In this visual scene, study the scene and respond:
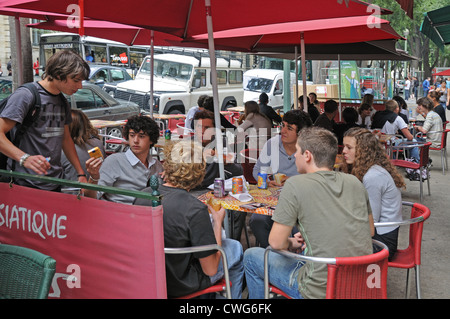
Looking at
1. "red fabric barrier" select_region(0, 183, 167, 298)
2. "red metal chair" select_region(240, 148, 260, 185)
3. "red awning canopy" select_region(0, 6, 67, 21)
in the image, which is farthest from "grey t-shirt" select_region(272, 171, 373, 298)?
"red awning canopy" select_region(0, 6, 67, 21)

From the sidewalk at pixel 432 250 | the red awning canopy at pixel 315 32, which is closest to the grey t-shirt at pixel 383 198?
the sidewalk at pixel 432 250

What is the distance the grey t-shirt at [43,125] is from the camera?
3.04 meters

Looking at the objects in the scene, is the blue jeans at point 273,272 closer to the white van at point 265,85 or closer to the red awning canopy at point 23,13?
the red awning canopy at point 23,13

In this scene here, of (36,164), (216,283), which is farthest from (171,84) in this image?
(216,283)

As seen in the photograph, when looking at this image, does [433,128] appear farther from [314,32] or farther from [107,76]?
[107,76]

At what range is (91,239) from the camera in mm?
2379

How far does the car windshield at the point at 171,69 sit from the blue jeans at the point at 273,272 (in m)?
14.5

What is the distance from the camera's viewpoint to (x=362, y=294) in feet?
8.32

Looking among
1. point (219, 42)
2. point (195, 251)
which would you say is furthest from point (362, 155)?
point (219, 42)

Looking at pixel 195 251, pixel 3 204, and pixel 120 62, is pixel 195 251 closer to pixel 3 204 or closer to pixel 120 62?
pixel 3 204

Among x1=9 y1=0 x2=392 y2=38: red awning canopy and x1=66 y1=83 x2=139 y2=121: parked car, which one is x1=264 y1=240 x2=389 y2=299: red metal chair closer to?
x1=9 y1=0 x2=392 y2=38: red awning canopy

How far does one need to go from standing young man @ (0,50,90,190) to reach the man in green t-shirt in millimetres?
1613
